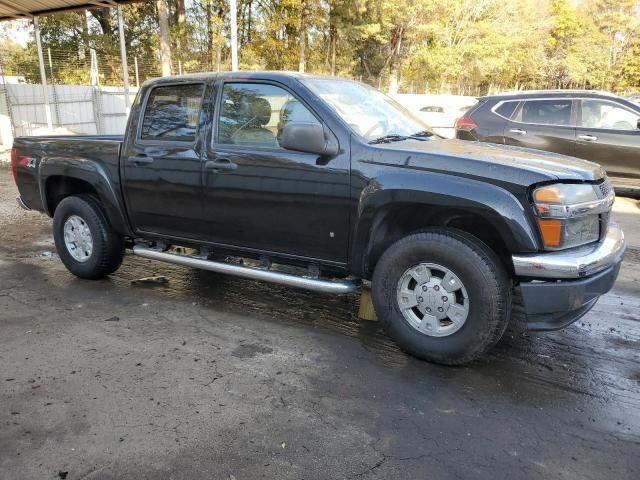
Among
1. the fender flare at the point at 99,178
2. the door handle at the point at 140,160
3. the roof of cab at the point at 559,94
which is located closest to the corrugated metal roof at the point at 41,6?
the fender flare at the point at 99,178

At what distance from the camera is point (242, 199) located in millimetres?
4059

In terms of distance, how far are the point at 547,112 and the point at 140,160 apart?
6624 mm

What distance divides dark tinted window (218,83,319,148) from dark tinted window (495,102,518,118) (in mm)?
5762

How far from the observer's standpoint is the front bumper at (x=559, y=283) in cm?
305

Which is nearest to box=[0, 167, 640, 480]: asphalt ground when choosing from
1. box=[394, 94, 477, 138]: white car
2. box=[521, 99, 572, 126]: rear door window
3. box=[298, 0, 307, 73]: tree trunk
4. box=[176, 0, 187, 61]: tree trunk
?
box=[521, 99, 572, 126]: rear door window

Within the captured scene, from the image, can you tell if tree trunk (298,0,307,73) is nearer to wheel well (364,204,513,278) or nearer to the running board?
the running board

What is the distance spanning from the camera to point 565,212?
3027 mm

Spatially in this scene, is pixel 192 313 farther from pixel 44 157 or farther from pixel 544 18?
pixel 544 18

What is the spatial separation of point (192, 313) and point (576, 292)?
2925 millimetres

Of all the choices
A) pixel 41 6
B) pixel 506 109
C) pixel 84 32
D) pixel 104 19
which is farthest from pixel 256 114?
pixel 104 19

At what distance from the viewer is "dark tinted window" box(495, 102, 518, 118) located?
28.0 ft

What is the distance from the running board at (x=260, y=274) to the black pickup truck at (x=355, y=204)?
14 millimetres

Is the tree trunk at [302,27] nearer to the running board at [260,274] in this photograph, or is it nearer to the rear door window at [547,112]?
the rear door window at [547,112]

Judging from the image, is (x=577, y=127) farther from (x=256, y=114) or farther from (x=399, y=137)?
(x=256, y=114)
